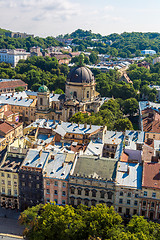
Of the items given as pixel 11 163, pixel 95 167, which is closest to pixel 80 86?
pixel 11 163

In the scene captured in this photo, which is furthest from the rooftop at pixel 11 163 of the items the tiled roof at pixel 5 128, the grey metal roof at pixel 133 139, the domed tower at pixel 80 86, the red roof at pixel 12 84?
the red roof at pixel 12 84

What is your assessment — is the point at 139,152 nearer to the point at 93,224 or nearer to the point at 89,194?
the point at 89,194

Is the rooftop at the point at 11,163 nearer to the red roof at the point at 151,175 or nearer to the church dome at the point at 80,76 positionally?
the red roof at the point at 151,175

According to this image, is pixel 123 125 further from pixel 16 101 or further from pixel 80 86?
pixel 16 101

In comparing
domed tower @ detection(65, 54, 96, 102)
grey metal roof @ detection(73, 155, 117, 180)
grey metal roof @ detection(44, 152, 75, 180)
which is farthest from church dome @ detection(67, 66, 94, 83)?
grey metal roof @ detection(73, 155, 117, 180)

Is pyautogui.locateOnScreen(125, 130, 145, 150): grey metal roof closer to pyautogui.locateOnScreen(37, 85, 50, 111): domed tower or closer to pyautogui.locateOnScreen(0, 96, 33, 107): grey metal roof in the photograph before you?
pyautogui.locateOnScreen(37, 85, 50, 111): domed tower

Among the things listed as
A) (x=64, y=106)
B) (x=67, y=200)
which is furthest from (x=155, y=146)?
(x=64, y=106)
